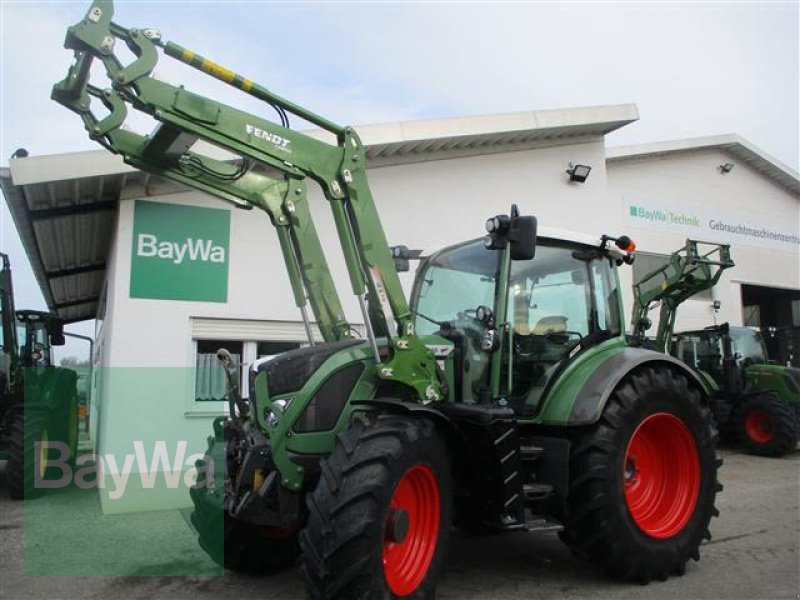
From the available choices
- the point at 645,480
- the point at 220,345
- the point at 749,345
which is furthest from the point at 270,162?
the point at 749,345

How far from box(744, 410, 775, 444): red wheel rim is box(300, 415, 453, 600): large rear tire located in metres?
9.87

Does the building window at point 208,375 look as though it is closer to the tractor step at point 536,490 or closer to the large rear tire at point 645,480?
Answer: the tractor step at point 536,490

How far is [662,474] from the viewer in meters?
5.27

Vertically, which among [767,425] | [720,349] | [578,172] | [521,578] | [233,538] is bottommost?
[521,578]

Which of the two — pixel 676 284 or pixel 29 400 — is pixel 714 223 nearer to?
pixel 676 284

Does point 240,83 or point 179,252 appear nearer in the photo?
point 240,83

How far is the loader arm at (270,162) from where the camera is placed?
12.6 feet

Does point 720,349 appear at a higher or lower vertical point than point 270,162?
lower

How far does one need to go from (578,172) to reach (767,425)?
545cm

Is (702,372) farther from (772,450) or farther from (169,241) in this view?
(169,241)

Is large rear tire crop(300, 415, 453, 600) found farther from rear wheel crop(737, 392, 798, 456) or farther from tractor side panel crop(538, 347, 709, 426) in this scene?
rear wheel crop(737, 392, 798, 456)

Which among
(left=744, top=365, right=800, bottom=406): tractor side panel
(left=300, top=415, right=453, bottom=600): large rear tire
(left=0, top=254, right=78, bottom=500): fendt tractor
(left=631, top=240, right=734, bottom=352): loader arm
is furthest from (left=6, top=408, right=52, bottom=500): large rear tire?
(left=744, top=365, right=800, bottom=406): tractor side panel

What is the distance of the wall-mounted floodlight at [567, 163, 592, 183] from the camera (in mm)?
11500

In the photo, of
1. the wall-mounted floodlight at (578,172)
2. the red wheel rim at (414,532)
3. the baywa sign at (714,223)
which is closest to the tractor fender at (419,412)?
the red wheel rim at (414,532)
